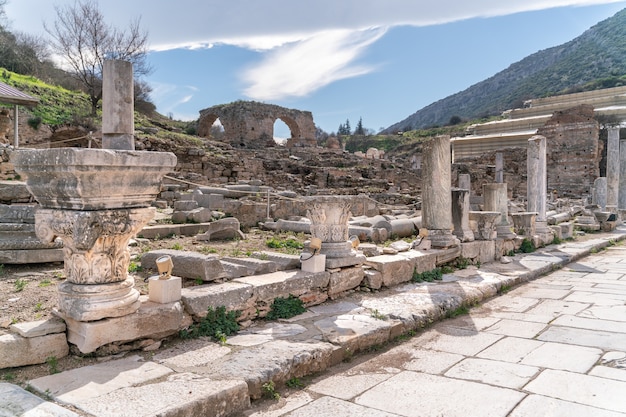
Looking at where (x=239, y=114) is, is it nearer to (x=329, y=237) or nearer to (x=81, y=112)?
(x=81, y=112)

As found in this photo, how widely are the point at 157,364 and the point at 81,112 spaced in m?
25.0

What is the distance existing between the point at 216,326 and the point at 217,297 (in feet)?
0.83

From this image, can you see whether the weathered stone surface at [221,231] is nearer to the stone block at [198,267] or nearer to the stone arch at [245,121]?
the stone block at [198,267]

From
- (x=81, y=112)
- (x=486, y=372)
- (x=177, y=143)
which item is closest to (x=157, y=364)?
(x=486, y=372)

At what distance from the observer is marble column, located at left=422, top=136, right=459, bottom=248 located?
8.18 m

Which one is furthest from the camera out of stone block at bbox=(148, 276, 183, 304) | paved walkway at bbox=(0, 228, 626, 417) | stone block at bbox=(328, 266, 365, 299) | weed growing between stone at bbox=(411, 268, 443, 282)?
weed growing between stone at bbox=(411, 268, 443, 282)

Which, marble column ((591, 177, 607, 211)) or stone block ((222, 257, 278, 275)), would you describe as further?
marble column ((591, 177, 607, 211))

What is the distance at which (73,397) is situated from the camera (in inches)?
106

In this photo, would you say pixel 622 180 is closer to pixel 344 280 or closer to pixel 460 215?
pixel 460 215

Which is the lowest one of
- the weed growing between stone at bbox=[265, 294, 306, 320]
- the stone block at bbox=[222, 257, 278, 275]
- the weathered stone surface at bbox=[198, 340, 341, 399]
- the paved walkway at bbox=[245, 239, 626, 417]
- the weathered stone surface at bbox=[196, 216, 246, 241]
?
the paved walkway at bbox=[245, 239, 626, 417]

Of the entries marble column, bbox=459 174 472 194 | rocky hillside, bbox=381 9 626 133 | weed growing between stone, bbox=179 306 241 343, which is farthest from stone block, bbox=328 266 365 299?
rocky hillside, bbox=381 9 626 133

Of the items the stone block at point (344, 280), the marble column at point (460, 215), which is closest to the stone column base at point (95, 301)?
the stone block at point (344, 280)

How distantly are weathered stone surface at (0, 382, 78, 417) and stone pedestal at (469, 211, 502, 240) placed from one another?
318 inches

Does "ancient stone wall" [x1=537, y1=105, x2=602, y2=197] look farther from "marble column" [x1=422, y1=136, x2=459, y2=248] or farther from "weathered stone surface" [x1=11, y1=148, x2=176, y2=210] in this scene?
"weathered stone surface" [x1=11, y1=148, x2=176, y2=210]
